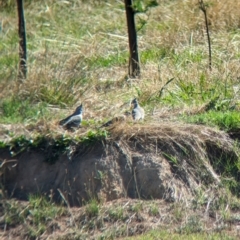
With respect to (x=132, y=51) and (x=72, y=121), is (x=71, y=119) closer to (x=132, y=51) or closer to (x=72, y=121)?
(x=72, y=121)

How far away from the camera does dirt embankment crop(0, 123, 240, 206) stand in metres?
7.60

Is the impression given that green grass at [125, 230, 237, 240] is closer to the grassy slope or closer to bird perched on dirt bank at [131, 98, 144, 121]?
the grassy slope

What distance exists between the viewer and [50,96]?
9234 mm

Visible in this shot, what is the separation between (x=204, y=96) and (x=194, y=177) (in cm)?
174

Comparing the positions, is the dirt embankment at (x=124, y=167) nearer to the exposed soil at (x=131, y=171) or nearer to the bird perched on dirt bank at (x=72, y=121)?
the exposed soil at (x=131, y=171)

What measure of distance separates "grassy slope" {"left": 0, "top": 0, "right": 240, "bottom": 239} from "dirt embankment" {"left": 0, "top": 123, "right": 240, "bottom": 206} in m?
0.35

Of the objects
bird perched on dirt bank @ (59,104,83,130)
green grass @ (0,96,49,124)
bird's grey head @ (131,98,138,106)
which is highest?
bird perched on dirt bank @ (59,104,83,130)

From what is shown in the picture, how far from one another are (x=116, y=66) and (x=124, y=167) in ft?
10.8

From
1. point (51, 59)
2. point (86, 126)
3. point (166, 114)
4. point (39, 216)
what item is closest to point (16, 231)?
point (39, 216)

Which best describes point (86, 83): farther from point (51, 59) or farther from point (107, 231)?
point (107, 231)

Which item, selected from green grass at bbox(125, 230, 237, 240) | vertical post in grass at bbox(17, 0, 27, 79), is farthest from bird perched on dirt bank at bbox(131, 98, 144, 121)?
vertical post in grass at bbox(17, 0, 27, 79)

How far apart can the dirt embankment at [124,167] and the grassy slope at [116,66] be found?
1.14 ft

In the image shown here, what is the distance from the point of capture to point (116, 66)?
10789 millimetres

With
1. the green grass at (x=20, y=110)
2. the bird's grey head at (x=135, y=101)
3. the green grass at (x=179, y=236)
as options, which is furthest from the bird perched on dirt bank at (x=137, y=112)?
the green grass at (x=179, y=236)
